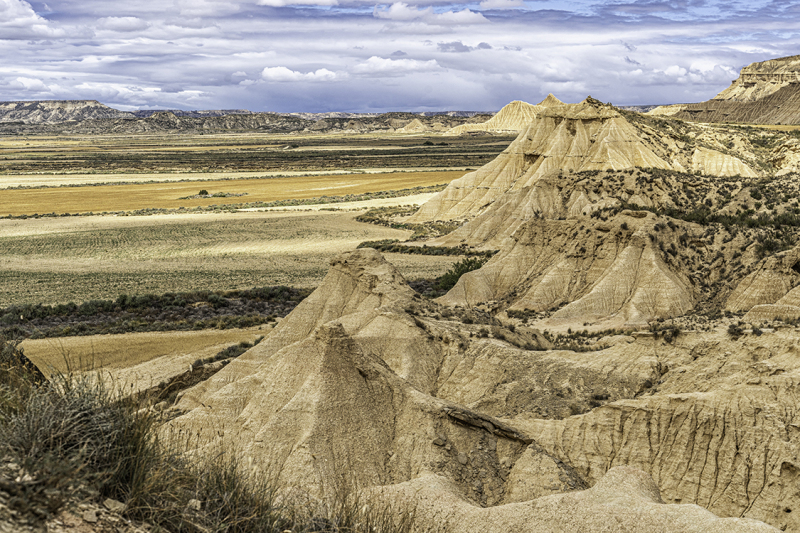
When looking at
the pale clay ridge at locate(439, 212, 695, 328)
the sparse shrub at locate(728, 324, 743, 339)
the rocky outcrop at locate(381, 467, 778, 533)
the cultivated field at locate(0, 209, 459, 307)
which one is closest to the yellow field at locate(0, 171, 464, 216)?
the cultivated field at locate(0, 209, 459, 307)

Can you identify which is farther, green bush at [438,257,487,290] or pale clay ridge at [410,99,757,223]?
pale clay ridge at [410,99,757,223]

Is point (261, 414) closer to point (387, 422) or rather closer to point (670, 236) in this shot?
point (387, 422)

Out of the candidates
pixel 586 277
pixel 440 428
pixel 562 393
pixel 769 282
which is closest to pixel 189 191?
pixel 586 277

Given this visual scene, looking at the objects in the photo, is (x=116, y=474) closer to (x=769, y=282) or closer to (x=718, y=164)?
(x=769, y=282)

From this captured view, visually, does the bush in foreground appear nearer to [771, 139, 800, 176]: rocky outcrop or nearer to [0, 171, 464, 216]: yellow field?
[771, 139, 800, 176]: rocky outcrop

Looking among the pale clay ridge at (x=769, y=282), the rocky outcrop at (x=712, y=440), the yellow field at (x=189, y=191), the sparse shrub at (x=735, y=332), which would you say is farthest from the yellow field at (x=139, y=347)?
the yellow field at (x=189, y=191)

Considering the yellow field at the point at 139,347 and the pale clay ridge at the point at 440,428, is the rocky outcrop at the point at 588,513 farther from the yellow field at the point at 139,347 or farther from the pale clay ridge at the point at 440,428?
the yellow field at the point at 139,347
